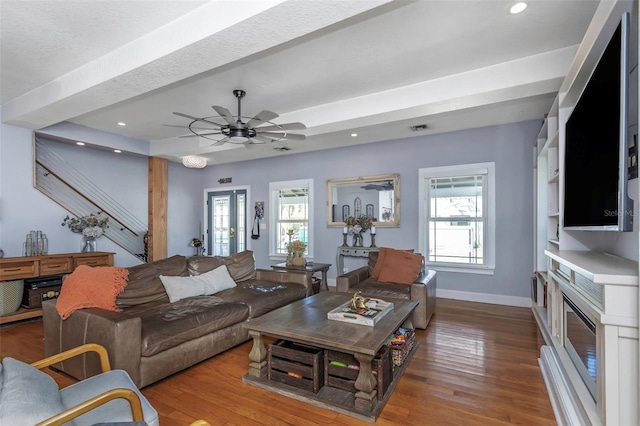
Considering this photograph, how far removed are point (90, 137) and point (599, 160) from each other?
6348 mm

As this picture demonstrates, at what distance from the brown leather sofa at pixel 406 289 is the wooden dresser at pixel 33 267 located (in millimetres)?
3812

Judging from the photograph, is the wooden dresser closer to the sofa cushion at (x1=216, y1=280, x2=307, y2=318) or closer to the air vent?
the sofa cushion at (x1=216, y1=280, x2=307, y2=318)

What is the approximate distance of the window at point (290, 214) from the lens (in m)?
6.30

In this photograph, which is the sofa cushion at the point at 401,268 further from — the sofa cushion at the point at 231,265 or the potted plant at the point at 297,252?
the sofa cushion at the point at 231,265

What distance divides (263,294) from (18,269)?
3.21 m

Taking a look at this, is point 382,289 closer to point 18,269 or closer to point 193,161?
point 193,161

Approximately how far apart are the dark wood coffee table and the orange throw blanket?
1.29 m

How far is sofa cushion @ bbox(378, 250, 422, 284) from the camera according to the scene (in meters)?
3.93

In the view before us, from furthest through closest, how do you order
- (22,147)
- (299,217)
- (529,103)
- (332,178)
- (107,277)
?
1. (299,217)
2. (332,178)
3. (22,147)
4. (529,103)
5. (107,277)

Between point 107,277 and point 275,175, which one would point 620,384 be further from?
point 275,175

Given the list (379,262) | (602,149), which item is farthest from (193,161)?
(602,149)

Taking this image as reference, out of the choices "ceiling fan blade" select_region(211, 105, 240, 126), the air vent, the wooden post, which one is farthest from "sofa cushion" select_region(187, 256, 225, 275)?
the air vent

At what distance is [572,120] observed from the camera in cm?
222

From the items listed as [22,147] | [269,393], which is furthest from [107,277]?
[22,147]
